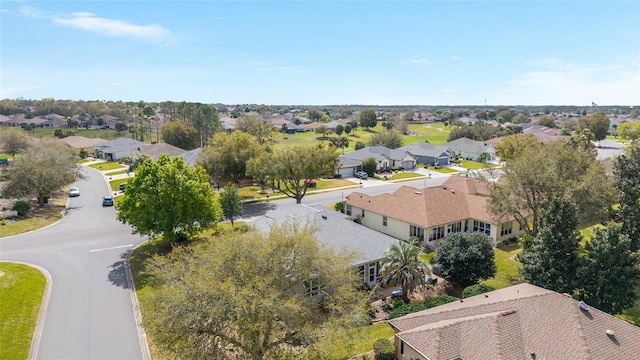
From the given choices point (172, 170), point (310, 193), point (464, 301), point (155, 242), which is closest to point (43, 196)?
point (155, 242)

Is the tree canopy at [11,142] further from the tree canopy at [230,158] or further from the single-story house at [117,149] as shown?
the tree canopy at [230,158]

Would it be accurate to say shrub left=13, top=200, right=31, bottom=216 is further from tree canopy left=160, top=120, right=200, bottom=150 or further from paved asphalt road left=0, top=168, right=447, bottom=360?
tree canopy left=160, top=120, right=200, bottom=150

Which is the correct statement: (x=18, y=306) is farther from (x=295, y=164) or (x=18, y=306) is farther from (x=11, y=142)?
(x=11, y=142)

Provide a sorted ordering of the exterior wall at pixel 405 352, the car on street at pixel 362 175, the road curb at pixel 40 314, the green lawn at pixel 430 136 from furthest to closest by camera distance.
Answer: the green lawn at pixel 430 136 < the car on street at pixel 362 175 < the road curb at pixel 40 314 < the exterior wall at pixel 405 352

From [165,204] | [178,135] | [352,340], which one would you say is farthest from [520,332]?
[178,135]

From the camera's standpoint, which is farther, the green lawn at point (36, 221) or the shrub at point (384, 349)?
the green lawn at point (36, 221)

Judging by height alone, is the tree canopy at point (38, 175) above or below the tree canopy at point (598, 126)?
below

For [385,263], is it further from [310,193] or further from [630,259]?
[310,193]

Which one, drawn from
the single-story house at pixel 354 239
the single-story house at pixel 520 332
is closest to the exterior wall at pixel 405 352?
the single-story house at pixel 520 332

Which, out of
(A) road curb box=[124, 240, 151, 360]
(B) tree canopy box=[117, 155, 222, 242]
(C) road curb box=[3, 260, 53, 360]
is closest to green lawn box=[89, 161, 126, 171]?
(C) road curb box=[3, 260, 53, 360]
